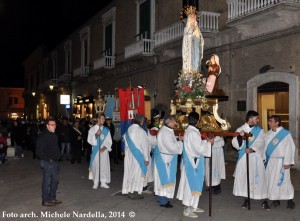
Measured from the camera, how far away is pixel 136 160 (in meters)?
8.60

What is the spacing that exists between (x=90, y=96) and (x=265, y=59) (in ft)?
57.4

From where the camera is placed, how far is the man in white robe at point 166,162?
24.9 feet

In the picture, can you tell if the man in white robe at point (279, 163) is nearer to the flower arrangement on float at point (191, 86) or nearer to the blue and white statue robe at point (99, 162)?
the flower arrangement on float at point (191, 86)

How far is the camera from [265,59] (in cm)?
1318

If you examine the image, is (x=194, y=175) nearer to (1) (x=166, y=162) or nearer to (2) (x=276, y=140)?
(1) (x=166, y=162)

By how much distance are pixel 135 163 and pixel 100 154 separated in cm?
151

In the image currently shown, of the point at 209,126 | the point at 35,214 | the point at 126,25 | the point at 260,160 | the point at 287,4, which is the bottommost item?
the point at 35,214

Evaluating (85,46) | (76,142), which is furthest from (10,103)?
(76,142)

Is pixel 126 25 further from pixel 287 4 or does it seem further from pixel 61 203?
pixel 61 203

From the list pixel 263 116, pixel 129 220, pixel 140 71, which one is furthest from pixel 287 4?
pixel 140 71

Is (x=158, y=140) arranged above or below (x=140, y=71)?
below

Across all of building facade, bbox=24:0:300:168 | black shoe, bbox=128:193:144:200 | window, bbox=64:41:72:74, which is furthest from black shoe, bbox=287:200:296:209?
window, bbox=64:41:72:74

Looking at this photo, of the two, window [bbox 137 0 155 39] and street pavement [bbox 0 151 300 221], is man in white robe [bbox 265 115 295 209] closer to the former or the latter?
street pavement [bbox 0 151 300 221]

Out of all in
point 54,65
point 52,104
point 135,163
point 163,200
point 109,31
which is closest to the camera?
point 163,200
